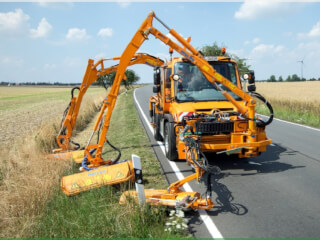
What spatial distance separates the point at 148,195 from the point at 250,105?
330 centimetres

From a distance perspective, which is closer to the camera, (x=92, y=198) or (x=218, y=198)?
(x=92, y=198)

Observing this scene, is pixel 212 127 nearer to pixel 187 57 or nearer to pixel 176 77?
pixel 176 77

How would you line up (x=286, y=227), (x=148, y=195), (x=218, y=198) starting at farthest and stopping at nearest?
(x=218, y=198) < (x=148, y=195) < (x=286, y=227)

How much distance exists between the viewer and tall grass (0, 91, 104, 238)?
4.10 metres

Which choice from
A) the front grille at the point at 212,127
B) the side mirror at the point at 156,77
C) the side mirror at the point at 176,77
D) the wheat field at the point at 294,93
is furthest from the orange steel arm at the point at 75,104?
the wheat field at the point at 294,93

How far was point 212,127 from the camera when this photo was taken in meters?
6.37

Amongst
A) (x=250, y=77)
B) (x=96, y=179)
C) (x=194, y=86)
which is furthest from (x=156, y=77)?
(x=96, y=179)

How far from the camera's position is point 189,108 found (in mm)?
6797

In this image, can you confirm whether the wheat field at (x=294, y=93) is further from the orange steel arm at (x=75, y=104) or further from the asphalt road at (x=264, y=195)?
the orange steel arm at (x=75, y=104)

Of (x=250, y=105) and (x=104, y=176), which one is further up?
(x=250, y=105)

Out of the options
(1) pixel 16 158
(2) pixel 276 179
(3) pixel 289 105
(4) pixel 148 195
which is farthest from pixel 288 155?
(3) pixel 289 105

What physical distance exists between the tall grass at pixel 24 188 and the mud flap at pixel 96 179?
29cm

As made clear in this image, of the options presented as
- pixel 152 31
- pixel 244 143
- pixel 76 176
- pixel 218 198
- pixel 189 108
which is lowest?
pixel 218 198

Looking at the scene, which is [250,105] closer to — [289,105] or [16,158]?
[16,158]
